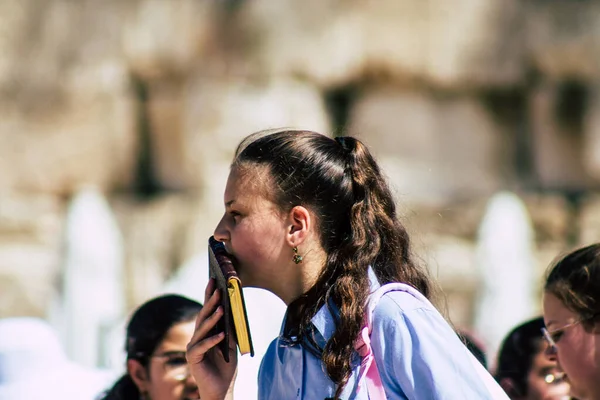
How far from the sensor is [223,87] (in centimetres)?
912

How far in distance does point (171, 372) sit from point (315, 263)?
95 centimetres

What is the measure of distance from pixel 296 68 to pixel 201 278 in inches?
231

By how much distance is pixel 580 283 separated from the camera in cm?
207

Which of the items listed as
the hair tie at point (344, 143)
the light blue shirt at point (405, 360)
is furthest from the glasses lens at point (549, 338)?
the hair tie at point (344, 143)

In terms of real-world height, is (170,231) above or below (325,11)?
below

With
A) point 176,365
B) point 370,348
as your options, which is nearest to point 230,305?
point 370,348

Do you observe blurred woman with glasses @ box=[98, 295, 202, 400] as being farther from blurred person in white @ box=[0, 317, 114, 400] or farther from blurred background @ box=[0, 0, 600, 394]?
blurred background @ box=[0, 0, 600, 394]

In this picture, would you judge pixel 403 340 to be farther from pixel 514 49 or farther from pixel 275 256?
pixel 514 49

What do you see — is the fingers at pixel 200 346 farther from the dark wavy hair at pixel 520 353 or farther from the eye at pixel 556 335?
the dark wavy hair at pixel 520 353

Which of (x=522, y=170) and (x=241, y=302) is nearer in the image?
(x=241, y=302)

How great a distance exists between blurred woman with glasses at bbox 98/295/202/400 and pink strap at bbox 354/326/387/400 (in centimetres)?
101

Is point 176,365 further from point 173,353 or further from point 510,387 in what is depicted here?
point 510,387

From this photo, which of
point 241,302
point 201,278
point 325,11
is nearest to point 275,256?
point 241,302

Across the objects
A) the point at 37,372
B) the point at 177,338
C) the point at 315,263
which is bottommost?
the point at 37,372
